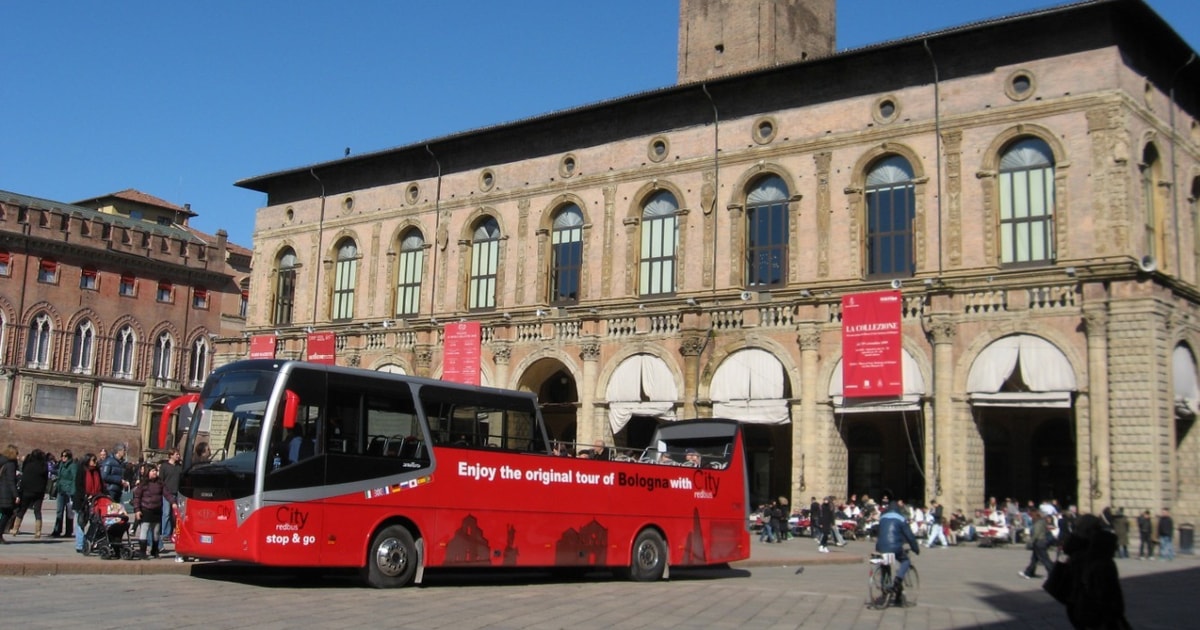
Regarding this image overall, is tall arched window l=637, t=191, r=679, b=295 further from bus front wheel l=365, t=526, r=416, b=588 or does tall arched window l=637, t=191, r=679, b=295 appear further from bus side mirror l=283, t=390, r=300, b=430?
bus side mirror l=283, t=390, r=300, b=430

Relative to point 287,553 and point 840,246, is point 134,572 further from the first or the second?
point 840,246

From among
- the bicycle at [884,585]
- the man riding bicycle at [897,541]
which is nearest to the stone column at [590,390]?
the bicycle at [884,585]

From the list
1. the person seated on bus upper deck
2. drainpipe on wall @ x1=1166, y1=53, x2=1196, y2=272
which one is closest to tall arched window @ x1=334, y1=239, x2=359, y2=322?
drainpipe on wall @ x1=1166, y1=53, x2=1196, y2=272

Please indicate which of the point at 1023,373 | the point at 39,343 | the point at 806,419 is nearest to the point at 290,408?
the point at 806,419

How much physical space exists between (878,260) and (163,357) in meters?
45.3

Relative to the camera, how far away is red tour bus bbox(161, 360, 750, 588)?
14953mm

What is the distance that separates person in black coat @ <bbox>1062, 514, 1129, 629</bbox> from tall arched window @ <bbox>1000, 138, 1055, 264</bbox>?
22505 mm

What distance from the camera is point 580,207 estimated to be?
40.1m

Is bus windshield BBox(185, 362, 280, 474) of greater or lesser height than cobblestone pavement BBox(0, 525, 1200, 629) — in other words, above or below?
above

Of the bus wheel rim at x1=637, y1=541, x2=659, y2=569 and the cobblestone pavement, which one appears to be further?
the bus wheel rim at x1=637, y1=541, x2=659, y2=569

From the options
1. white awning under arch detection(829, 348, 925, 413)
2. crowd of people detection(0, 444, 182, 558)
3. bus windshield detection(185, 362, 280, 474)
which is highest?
white awning under arch detection(829, 348, 925, 413)

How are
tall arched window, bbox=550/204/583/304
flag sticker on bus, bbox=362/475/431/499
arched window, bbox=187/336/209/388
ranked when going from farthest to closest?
arched window, bbox=187/336/209/388
tall arched window, bbox=550/204/583/304
flag sticker on bus, bbox=362/475/431/499

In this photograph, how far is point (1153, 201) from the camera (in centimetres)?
3145

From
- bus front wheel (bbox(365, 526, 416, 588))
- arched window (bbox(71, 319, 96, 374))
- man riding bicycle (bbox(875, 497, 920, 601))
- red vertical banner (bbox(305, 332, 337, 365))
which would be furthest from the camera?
arched window (bbox(71, 319, 96, 374))
